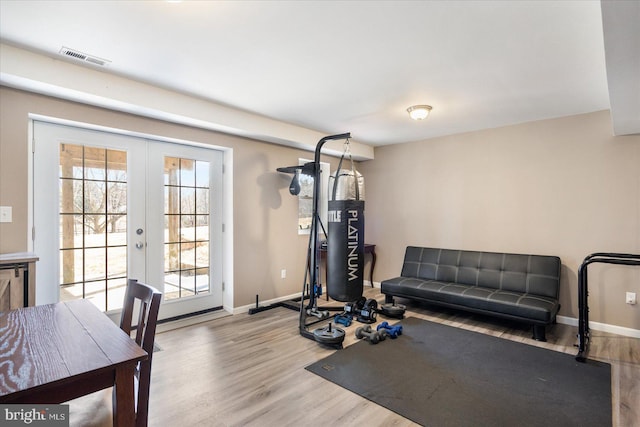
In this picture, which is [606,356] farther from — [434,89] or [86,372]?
[86,372]

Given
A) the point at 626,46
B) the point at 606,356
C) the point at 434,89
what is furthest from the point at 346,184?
the point at 606,356

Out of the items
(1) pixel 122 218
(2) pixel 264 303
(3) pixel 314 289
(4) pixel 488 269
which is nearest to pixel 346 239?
(3) pixel 314 289

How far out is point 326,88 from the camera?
121 inches

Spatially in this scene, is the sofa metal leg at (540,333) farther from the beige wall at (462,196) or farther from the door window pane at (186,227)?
the door window pane at (186,227)

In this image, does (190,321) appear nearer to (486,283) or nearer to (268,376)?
(268,376)

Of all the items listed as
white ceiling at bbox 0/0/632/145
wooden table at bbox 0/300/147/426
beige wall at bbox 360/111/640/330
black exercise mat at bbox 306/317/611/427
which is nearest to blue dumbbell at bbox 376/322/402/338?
black exercise mat at bbox 306/317/611/427

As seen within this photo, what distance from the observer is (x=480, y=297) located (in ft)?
11.9

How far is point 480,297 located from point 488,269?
2.12ft

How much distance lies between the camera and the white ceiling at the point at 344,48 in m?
1.91

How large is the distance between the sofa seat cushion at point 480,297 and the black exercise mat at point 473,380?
348 mm

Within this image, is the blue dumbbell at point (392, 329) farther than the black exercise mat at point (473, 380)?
Yes

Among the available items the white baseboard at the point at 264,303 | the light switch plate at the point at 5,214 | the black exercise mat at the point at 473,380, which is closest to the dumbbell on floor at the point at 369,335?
the black exercise mat at the point at 473,380

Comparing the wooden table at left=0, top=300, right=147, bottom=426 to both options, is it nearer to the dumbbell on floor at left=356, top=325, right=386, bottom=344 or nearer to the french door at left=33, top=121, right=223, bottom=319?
the french door at left=33, top=121, right=223, bottom=319

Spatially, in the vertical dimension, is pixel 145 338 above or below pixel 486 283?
above
